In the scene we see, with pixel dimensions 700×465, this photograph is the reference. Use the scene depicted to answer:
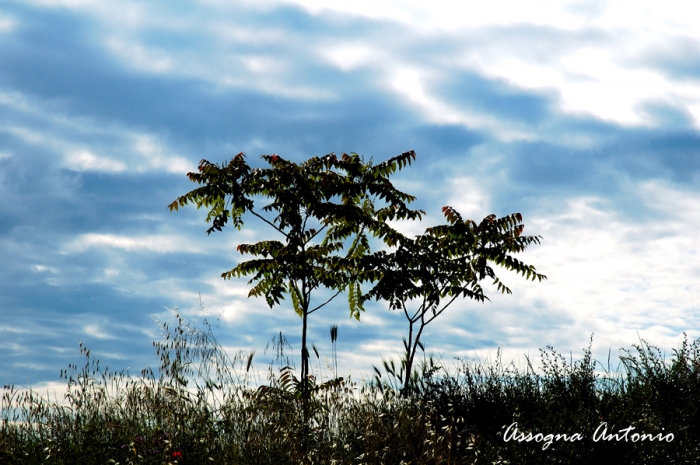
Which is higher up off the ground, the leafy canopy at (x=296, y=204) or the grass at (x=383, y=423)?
the leafy canopy at (x=296, y=204)

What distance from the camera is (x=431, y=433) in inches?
255

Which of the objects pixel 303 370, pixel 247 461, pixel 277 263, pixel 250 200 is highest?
pixel 250 200

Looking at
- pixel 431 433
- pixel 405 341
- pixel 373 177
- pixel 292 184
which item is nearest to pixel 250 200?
pixel 292 184

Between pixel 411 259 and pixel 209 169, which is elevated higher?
pixel 209 169

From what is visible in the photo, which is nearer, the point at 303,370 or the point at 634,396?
the point at 634,396

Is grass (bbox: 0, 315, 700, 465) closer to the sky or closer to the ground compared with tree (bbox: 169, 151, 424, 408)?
closer to the ground

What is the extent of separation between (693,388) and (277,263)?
642cm

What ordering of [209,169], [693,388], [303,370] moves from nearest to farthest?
[693,388] < [303,370] < [209,169]

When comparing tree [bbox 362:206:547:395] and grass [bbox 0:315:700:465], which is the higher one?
tree [bbox 362:206:547:395]

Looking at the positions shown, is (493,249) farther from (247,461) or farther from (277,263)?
(247,461)

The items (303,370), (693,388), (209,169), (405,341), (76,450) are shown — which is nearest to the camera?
(76,450)

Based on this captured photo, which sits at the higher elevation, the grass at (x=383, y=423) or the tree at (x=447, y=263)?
the tree at (x=447, y=263)

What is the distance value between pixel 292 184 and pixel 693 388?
6854 mm

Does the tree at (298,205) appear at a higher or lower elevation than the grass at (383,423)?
higher
